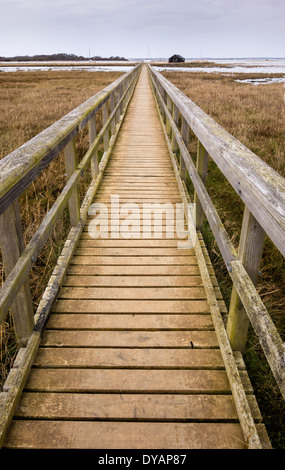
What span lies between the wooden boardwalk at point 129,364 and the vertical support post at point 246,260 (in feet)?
0.65

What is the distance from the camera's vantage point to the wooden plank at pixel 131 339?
2270 millimetres

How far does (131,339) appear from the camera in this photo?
2314 millimetres

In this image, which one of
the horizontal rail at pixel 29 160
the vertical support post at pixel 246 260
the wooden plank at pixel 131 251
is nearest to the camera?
the horizontal rail at pixel 29 160

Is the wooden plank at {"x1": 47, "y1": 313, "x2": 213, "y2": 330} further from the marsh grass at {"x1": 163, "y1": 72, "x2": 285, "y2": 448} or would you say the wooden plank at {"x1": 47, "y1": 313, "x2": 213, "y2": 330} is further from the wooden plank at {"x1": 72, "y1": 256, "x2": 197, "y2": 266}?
the wooden plank at {"x1": 72, "y1": 256, "x2": 197, "y2": 266}

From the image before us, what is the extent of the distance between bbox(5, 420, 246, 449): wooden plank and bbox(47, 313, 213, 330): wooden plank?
72 cm

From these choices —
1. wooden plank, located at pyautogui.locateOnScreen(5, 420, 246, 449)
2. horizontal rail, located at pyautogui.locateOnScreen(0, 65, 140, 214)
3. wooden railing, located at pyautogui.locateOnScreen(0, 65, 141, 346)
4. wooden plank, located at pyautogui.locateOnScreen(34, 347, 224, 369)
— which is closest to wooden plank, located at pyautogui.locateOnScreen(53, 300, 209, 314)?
wooden railing, located at pyautogui.locateOnScreen(0, 65, 141, 346)

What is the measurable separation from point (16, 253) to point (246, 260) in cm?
123

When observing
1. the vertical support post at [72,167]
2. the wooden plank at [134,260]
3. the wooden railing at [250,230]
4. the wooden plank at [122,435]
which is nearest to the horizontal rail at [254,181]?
the wooden railing at [250,230]

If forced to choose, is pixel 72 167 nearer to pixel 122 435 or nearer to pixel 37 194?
pixel 122 435

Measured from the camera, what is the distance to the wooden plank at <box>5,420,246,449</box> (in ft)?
5.47

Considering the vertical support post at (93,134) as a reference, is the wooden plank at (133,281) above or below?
below

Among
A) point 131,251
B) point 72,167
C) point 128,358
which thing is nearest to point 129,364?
point 128,358

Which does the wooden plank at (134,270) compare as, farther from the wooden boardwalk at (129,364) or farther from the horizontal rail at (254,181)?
the horizontal rail at (254,181)

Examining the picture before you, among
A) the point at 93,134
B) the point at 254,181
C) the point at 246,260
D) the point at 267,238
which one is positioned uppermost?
the point at 254,181
